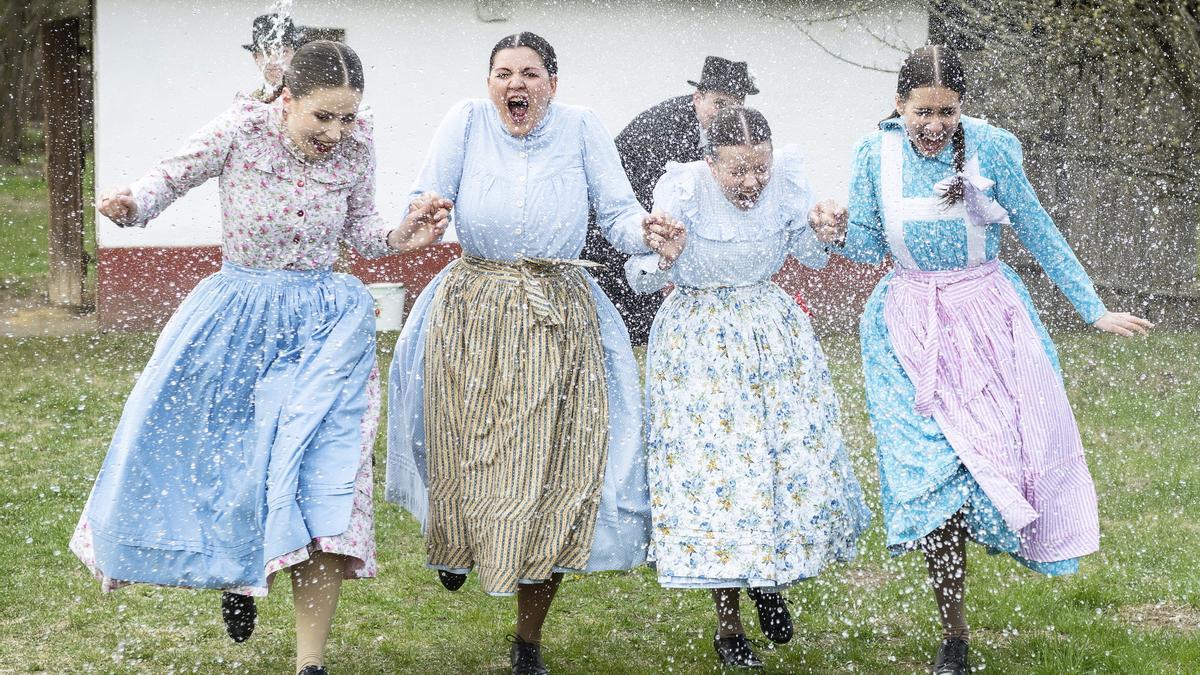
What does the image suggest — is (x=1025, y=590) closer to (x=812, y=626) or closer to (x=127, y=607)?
(x=812, y=626)

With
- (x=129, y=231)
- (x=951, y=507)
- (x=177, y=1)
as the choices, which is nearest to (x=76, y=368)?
(x=129, y=231)

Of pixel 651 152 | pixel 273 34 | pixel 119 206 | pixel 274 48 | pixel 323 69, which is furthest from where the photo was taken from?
pixel 273 34

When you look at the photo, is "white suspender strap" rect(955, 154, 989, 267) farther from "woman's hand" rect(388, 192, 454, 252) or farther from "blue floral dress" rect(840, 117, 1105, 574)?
"woman's hand" rect(388, 192, 454, 252)

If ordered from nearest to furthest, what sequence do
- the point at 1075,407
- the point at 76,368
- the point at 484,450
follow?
the point at 484,450 → the point at 1075,407 → the point at 76,368

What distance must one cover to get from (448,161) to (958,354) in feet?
5.61

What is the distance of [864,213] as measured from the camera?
16.0 feet

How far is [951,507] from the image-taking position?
4473 millimetres

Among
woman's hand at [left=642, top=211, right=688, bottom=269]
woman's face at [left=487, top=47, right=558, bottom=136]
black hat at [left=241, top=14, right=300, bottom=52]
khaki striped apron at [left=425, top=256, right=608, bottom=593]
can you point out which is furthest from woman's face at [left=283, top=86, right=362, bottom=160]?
black hat at [left=241, top=14, right=300, bottom=52]

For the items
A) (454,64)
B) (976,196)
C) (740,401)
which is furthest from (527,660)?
(454,64)

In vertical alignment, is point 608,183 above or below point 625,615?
above

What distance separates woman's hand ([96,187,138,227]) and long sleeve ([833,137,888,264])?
2.21m

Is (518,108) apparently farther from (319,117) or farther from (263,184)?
(263,184)

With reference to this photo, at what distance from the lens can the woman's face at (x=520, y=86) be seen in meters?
4.55

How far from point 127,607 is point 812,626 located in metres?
2.47
